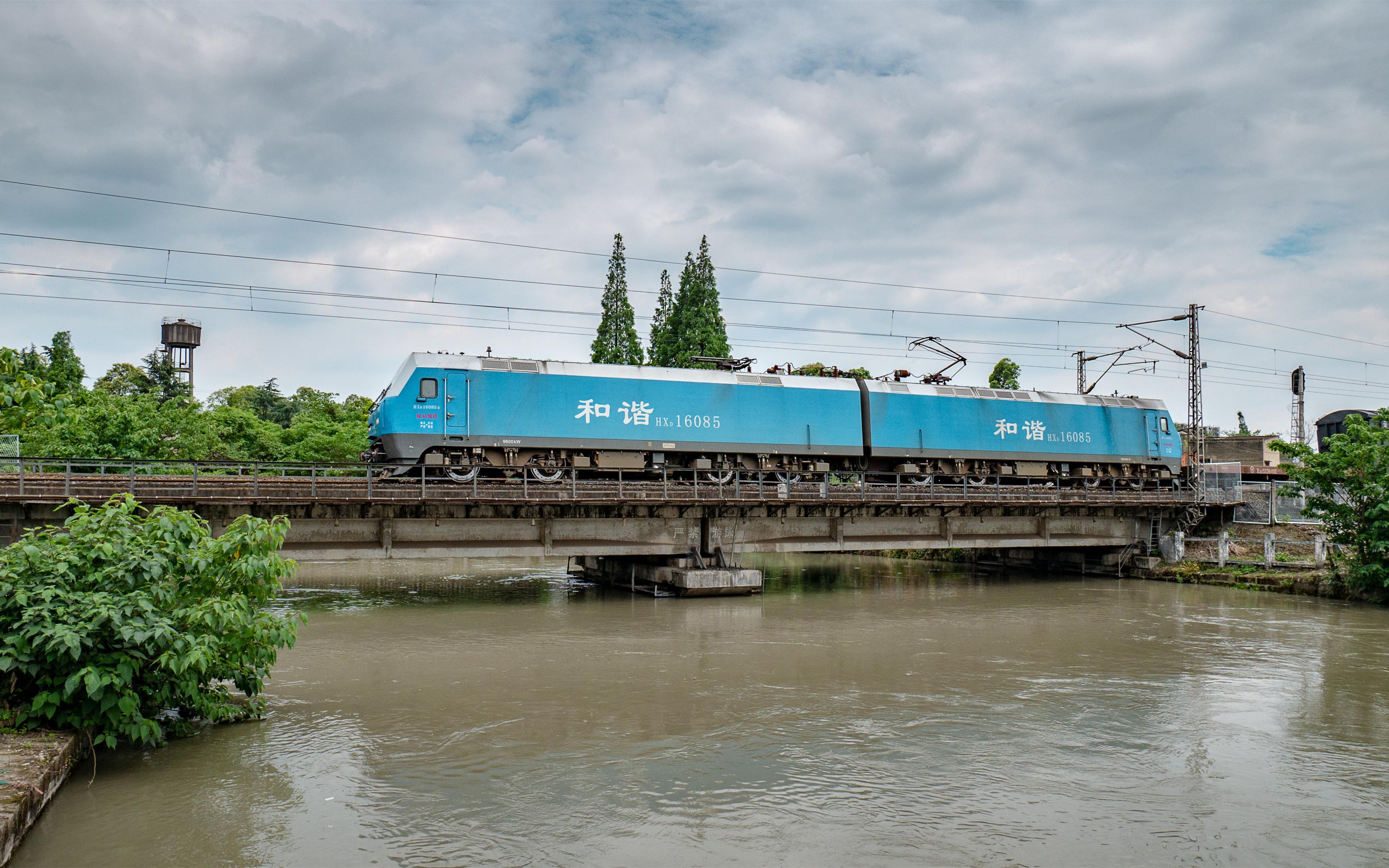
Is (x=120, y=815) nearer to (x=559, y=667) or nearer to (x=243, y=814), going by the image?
(x=243, y=814)

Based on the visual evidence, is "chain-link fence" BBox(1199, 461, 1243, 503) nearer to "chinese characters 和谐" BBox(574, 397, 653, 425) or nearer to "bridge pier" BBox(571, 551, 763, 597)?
"bridge pier" BBox(571, 551, 763, 597)

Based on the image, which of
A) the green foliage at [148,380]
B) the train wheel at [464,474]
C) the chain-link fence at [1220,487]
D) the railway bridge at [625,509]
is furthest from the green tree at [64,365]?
the chain-link fence at [1220,487]

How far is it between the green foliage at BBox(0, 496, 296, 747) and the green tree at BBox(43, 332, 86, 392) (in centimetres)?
3574

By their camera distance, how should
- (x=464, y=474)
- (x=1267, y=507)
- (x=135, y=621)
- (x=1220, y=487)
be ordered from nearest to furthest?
(x=135, y=621)
(x=464, y=474)
(x=1267, y=507)
(x=1220, y=487)

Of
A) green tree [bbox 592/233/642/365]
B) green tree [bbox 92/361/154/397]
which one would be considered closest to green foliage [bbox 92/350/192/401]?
green tree [bbox 92/361/154/397]

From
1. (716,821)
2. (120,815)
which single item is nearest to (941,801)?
(716,821)

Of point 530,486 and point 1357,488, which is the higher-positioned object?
point 530,486

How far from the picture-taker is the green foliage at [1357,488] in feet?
72.4

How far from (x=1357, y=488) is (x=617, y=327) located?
31.9 meters

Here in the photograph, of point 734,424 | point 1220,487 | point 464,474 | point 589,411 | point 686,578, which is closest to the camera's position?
point 464,474

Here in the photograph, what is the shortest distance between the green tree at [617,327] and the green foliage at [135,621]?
1373 inches

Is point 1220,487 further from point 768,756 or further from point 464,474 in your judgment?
point 768,756

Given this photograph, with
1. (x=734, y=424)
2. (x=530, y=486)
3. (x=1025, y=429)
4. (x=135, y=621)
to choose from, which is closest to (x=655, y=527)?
(x=530, y=486)

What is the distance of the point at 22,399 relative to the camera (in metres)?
7.99
